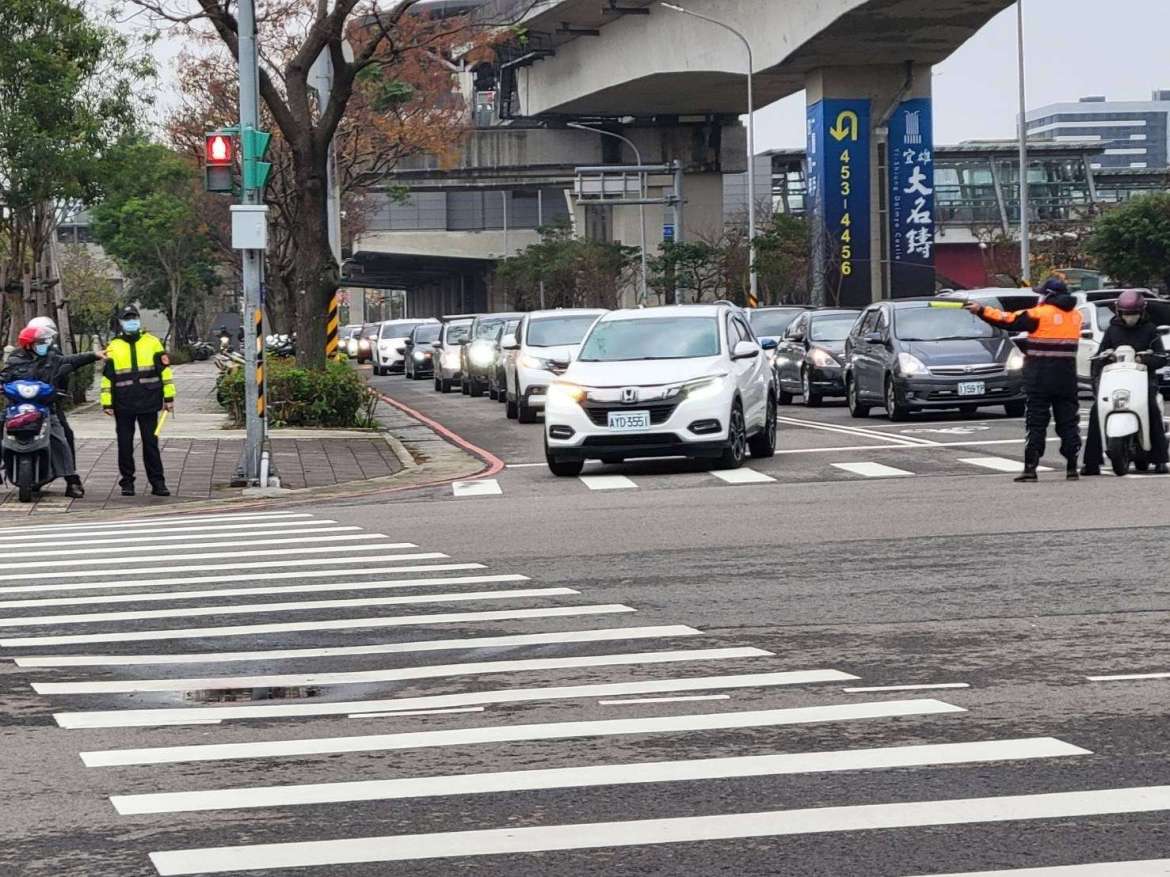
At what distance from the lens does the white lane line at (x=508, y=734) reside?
7.39m

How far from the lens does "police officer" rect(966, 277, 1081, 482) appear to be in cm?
1789

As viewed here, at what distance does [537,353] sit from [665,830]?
2819 cm

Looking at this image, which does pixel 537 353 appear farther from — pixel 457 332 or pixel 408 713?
pixel 408 713

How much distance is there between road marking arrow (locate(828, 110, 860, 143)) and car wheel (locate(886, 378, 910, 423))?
34.6 m

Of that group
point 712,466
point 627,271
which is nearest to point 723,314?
point 712,466

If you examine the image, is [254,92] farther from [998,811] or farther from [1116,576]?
[998,811]

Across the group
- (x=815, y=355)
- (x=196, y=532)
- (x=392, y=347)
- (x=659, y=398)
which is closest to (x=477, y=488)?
(x=659, y=398)

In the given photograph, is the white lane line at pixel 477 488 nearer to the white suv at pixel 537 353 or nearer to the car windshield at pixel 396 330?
the white suv at pixel 537 353

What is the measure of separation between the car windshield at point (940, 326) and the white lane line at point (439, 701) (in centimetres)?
2020

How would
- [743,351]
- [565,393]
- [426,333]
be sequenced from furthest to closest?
[426,333] → [743,351] → [565,393]

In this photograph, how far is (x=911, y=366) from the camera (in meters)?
27.9

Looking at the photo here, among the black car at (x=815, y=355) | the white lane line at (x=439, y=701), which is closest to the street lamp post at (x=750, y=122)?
the black car at (x=815, y=355)

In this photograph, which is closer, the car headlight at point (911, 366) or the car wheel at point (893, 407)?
the car headlight at point (911, 366)

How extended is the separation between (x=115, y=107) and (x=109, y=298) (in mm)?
65913
